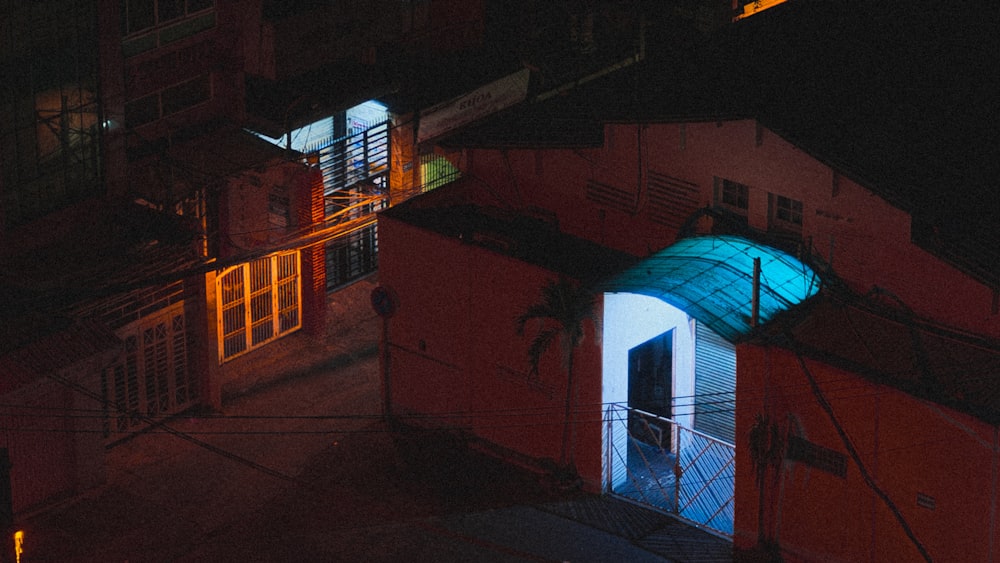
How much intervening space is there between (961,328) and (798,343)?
281 centimetres

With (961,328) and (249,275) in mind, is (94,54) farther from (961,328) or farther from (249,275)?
(961,328)

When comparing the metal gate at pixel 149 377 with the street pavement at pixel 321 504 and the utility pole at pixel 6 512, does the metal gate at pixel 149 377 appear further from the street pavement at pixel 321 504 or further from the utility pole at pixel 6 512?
the utility pole at pixel 6 512

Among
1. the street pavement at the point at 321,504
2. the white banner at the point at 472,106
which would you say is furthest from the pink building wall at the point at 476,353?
the white banner at the point at 472,106

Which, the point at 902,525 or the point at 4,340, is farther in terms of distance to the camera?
the point at 4,340

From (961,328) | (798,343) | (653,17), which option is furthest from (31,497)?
(653,17)

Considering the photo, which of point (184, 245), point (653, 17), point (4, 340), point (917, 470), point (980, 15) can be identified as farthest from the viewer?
point (653, 17)

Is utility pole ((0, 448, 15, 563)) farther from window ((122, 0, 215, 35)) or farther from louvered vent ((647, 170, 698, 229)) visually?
louvered vent ((647, 170, 698, 229))

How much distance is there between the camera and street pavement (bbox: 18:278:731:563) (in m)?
31.8

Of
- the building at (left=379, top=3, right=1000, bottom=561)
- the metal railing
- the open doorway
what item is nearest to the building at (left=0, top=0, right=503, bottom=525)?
the building at (left=379, top=3, right=1000, bottom=561)

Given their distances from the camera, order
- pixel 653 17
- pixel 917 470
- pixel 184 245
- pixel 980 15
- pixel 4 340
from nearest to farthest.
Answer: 1. pixel 917 470
2. pixel 4 340
3. pixel 184 245
4. pixel 980 15
5. pixel 653 17

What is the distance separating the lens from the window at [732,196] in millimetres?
32188

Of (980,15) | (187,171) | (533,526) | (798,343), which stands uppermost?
(980,15)

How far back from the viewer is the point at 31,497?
109ft

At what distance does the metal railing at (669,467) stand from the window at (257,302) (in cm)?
1000
